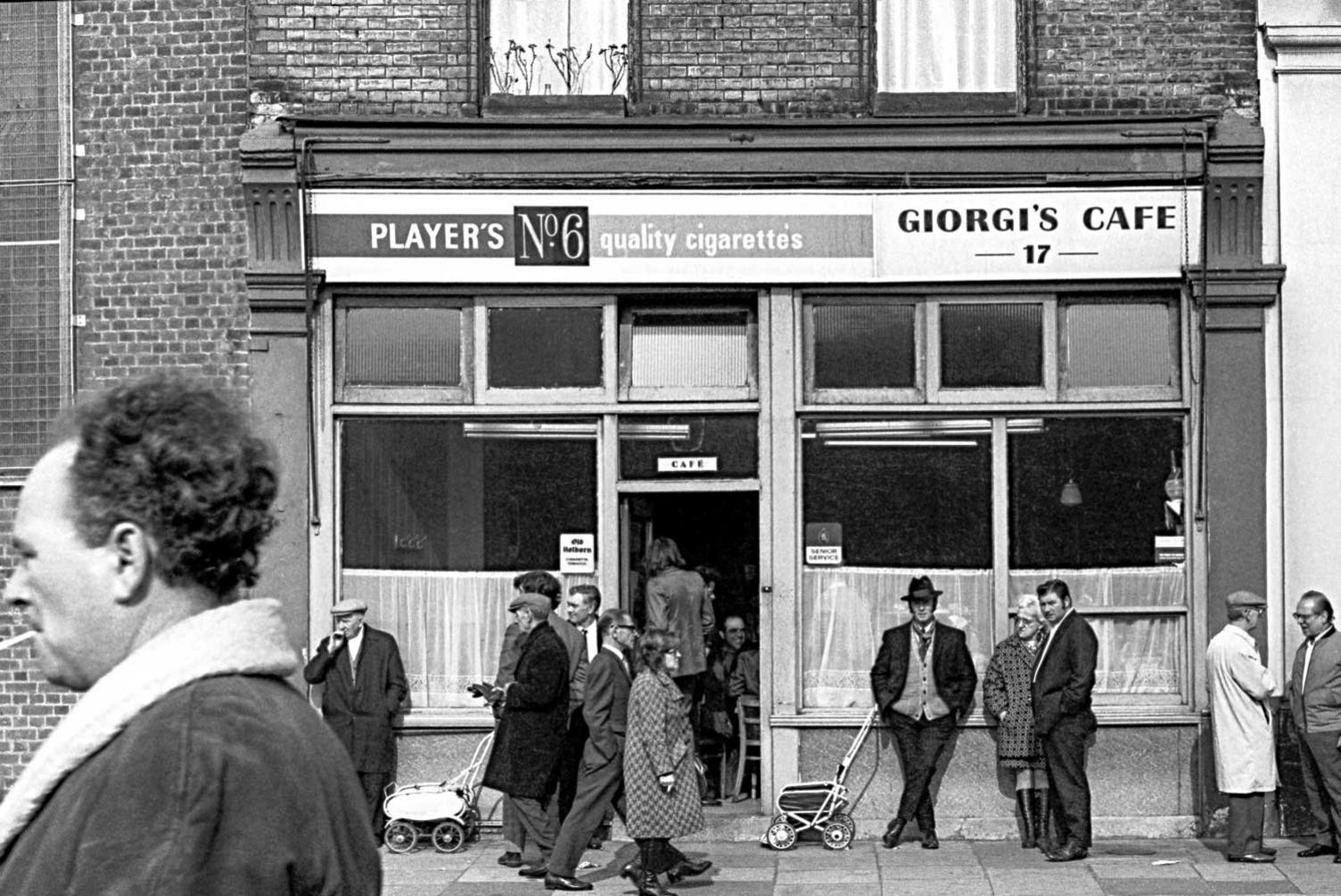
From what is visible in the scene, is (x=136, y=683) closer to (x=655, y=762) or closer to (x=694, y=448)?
(x=655, y=762)

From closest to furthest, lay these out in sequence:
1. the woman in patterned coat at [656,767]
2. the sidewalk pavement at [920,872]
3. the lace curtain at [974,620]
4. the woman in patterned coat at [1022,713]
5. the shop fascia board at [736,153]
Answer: the woman in patterned coat at [656,767] < the sidewalk pavement at [920,872] < the woman in patterned coat at [1022,713] < the shop fascia board at [736,153] < the lace curtain at [974,620]

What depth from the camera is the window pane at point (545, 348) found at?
45.5 feet

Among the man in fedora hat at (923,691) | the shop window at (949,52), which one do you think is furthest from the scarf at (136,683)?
the shop window at (949,52)

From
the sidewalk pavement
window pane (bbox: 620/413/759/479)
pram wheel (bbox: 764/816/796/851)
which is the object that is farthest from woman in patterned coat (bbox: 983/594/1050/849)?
window pane (bbox: 620/413/759/479)

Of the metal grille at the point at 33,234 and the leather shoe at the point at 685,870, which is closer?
the leather shoe at the point at 685,870

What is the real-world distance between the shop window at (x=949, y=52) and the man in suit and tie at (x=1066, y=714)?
12.1 feet

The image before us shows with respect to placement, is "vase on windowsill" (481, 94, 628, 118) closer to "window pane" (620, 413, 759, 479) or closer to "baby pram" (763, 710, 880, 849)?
"window pane" (620, 413, 759, 479)

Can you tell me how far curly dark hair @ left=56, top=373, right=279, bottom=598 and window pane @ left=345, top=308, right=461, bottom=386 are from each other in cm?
1157

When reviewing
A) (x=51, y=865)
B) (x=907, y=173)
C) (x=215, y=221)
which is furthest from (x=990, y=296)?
(x=51, y=865)

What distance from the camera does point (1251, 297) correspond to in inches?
526

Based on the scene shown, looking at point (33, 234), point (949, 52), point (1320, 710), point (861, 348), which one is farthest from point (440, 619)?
point (1320, 710)

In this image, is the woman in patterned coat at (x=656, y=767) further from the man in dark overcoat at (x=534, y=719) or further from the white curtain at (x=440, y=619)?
the white curtain at (x=440, y=619)

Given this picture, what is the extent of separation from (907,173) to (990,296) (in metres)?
1.05

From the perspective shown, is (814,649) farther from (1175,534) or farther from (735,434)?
(1175,534)
